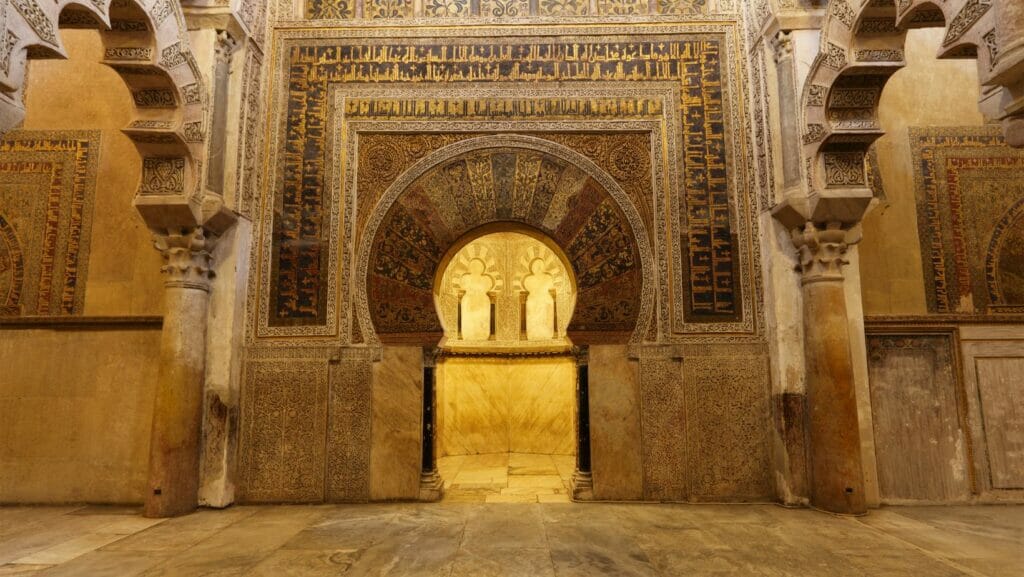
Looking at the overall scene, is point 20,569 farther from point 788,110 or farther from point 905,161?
point 905,161

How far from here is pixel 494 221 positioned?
5.52 m

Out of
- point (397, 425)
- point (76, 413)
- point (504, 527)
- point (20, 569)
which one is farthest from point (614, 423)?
point (76, 413)

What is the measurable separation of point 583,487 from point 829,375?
2.21 m

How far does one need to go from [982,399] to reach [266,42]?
23.9 ft

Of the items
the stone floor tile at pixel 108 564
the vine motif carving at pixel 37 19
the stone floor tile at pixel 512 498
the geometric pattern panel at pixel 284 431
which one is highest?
the vine motif carving at pixel 37 19

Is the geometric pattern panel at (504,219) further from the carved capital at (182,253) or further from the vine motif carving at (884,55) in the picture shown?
the vine motif carving at (884,55)

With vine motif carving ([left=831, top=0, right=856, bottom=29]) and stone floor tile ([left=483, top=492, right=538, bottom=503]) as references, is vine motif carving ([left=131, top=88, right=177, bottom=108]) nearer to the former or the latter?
stone floor tile ([left=483, top=492, right=538, bottom=503])

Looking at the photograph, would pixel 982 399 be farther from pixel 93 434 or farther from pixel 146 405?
pixel 93 434

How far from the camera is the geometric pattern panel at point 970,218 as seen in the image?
5.36 meters

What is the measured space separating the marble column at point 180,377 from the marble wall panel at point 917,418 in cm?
574

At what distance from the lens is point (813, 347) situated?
4895 millimetres

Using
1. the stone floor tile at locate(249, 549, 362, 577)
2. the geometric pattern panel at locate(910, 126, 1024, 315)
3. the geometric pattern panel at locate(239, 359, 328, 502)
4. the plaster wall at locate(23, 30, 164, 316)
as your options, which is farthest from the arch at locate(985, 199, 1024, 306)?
the plaster wall at locate(23, 30, 164, 316)

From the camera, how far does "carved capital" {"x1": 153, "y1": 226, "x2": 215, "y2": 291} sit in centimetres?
492

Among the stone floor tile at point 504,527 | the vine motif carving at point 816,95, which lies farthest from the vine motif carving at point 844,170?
the stone floor tile at point 504,527
